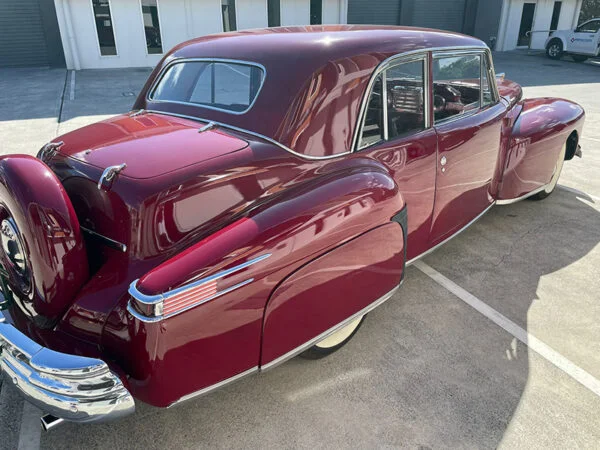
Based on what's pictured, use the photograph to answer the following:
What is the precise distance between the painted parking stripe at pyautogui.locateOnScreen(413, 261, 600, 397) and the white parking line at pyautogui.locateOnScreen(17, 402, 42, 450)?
101 inches

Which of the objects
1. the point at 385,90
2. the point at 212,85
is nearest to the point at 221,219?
the point at 212,85

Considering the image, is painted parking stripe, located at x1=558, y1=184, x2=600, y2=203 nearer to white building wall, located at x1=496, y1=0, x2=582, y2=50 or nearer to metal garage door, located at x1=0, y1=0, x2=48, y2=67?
metal garage door, located at x1=0, y1=0, x2=48, y2=67

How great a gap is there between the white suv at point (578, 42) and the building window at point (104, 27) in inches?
650

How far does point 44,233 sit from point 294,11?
15.9 meters

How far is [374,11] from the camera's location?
1780 cm

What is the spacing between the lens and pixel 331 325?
2.17 m

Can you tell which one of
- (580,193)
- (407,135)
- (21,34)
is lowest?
(580,193)

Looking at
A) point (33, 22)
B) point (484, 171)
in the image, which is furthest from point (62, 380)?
point (33, 22)

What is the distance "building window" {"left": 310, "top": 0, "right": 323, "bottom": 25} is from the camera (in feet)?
52.9

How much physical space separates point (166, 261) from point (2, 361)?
2.64ft

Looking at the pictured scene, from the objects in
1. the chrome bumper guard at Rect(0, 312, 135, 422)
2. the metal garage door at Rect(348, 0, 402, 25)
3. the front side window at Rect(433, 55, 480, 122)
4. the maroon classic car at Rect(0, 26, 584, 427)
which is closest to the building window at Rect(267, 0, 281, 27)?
the metal garage door at Rect(348, 0, 402, 25)

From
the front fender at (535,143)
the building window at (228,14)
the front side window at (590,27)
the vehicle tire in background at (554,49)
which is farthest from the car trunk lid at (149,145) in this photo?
the vehicle tire in background at (554,49)

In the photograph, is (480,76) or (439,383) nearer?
(439,383)

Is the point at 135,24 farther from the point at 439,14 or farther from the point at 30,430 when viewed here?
the point at 30,430
